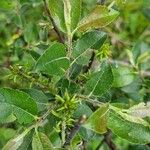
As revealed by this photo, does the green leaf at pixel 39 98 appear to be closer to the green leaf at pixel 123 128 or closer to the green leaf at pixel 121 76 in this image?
the green leaf at pixel 123 128

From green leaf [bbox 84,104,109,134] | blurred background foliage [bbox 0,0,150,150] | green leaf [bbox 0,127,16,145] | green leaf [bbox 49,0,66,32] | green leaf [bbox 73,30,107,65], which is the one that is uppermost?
green leaf [bbox 49,0,66,32]

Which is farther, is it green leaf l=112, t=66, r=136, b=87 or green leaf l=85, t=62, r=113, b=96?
green leaf l=112, t=66, r=136, b=87

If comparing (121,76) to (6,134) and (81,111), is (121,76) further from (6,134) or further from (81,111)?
(6,134)

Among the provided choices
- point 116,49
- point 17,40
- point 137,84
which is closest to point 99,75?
point 137,84

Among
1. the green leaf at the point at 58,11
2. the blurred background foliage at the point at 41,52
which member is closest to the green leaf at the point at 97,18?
the green leaf at the point at 58,11

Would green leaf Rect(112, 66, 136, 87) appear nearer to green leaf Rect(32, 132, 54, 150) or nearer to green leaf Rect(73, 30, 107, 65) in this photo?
green leaf Rect(73, 30, 107, 65)

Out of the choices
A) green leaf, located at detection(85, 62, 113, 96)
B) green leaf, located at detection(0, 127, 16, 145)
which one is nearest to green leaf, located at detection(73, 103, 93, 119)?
green leaf, located at detection(85, 62, 113, 96)

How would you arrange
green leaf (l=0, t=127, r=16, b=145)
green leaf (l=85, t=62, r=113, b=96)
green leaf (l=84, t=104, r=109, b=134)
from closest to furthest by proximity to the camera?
1. green leaf (l=84, t=104, r=109, b=134)
2. green leaf (l=85, t=62, r=113, b=96)
3. green leaf (l=0, t=127, r=16, b=145)
